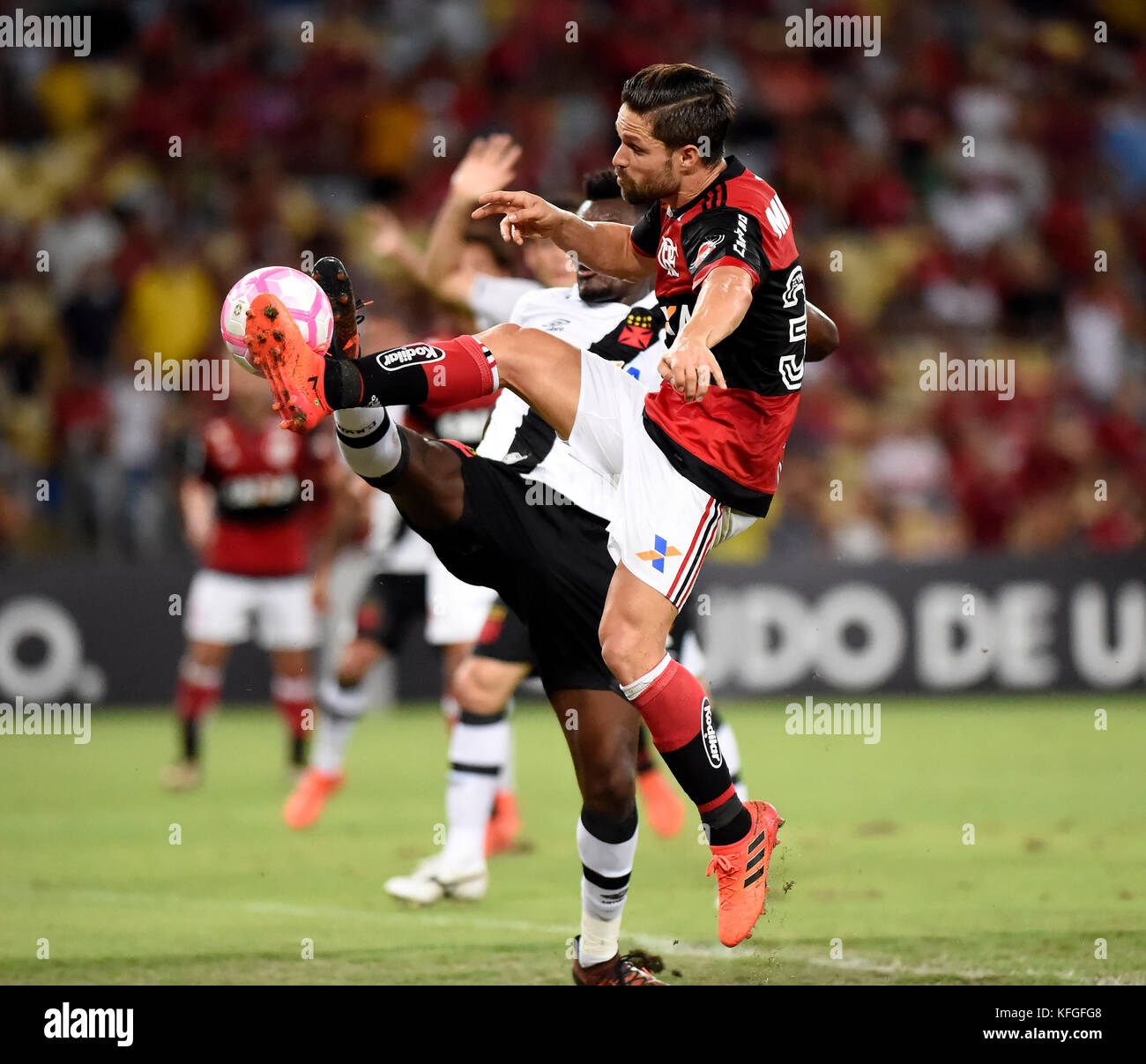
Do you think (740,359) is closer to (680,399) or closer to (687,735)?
(680,399)

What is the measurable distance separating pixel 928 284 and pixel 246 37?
7.09m

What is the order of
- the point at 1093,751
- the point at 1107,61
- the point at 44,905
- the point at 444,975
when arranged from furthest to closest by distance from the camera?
the point at 1107,61 → the point at 1093,751 → the point at 44,905 → the point at 444,975

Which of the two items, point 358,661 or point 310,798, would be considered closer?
point 310,798

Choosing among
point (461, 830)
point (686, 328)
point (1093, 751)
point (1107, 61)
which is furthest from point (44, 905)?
point (1107, 61)

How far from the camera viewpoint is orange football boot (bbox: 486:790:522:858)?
7648 mm

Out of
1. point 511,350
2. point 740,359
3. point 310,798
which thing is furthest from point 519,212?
point 310,798

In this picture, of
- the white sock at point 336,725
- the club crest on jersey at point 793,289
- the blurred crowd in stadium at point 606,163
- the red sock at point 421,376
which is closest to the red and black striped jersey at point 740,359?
the club crest on jersey at point 793,289

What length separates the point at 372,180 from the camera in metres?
15.7

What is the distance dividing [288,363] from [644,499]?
107cm

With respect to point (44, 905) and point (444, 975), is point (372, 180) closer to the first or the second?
point (44, 905)

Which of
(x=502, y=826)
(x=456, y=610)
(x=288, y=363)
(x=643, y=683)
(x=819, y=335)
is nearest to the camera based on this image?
(x=288, y=363)

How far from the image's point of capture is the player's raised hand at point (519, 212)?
4898 millimetres

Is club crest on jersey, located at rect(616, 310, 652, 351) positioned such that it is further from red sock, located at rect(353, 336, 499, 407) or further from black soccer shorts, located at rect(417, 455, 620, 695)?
red sock, located at rect(353, 336, 499, 407)

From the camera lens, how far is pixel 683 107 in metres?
4.63
